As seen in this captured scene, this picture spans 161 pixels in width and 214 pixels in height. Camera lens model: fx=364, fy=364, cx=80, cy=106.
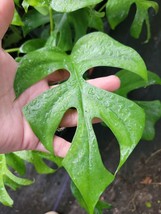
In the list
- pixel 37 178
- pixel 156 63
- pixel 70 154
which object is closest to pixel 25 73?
pixel 70 154

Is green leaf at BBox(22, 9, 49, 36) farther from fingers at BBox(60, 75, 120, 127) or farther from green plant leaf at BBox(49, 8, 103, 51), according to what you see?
fingers at BBox(60, 75, 120, 127)

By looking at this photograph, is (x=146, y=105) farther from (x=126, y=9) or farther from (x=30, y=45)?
(x=30, y=45)

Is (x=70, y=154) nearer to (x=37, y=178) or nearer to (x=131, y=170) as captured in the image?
(x=131, y=170)

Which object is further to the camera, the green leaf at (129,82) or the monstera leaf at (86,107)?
the green leaf at (129,82)

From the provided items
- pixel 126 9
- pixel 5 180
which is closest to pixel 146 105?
pixel 126 9

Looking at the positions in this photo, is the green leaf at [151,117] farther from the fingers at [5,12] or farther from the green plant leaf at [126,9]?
the fingers at [5,12]

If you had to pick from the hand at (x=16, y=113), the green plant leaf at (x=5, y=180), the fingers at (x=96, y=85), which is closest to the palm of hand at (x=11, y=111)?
the hand at (x=16, y=113)
